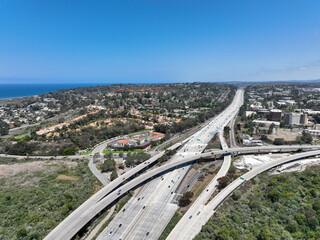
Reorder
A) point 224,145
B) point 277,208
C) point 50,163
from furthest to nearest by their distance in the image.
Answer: point 224,145 < point 50,163 < point 277,208

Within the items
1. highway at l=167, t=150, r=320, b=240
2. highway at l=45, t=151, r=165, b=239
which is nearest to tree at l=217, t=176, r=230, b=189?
highway at l=167, t=150, r=320, b=240

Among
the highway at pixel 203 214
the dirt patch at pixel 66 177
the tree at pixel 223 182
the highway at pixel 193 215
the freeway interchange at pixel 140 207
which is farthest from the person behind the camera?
the dirt patch at pixel 66 177

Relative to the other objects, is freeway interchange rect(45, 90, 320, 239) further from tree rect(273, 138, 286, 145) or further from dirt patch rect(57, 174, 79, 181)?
tree rect(273, 138, 286, 145)

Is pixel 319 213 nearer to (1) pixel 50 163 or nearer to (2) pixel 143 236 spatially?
(2) pixel 143 236

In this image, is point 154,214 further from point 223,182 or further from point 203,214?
point 223,182

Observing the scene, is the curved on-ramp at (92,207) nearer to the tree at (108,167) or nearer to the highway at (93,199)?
the highway at (93,199)

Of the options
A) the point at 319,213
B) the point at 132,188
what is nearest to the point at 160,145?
the point at 132,188

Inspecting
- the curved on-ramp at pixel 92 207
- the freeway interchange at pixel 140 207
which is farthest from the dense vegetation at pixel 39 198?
the freeway interchange at pixel 140 207
